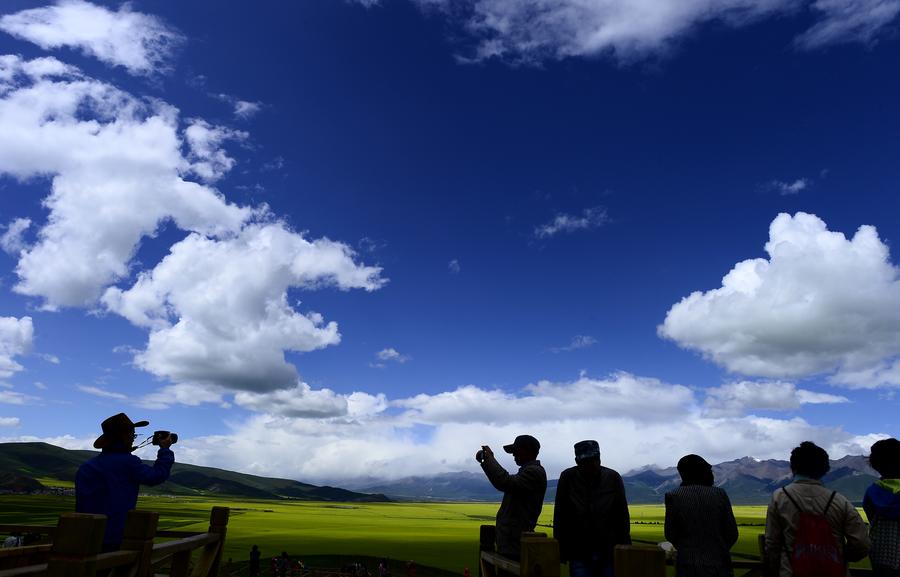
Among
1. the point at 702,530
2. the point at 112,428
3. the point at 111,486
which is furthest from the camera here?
the point at 702,530

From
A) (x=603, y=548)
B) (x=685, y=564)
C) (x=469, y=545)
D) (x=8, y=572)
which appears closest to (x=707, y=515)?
(x=685, y=564)

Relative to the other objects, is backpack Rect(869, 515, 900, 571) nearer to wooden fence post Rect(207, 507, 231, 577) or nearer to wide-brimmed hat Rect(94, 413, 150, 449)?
wide-brimmed hat Rect(94, 413, 150, 449)

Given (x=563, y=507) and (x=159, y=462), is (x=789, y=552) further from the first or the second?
(x=159, y=462)

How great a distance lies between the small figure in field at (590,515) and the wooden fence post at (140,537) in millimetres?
3841

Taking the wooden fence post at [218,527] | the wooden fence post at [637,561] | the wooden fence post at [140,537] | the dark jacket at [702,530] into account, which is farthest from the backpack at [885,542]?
the wooden fence post at [218,527]

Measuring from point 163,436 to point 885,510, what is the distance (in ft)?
25.2

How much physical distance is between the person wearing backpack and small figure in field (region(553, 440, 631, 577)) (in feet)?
4.57

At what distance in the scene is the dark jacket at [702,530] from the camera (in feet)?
18.6

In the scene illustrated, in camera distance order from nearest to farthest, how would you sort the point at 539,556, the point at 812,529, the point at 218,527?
the point at 539,556, the point at 812,529, the point at 218,527

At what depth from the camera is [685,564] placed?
18.8 ft

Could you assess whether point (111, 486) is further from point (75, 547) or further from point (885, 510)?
point (885, 510)

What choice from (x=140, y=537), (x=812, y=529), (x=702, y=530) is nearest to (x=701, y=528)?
(x=702, y=530)

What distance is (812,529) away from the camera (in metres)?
5.00

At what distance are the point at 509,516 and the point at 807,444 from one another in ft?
10.2
